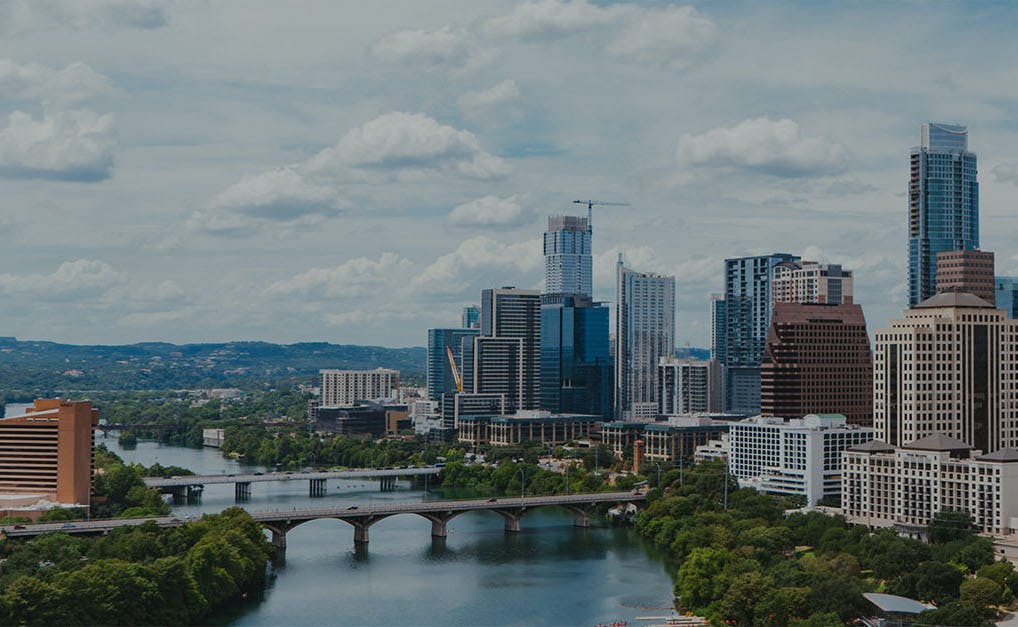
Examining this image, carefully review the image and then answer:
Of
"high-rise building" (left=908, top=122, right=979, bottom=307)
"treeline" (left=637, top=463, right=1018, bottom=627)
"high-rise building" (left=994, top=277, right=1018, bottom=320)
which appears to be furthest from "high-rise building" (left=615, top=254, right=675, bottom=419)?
"treeline" (left=637, top=463, right=1018, bottom=627)

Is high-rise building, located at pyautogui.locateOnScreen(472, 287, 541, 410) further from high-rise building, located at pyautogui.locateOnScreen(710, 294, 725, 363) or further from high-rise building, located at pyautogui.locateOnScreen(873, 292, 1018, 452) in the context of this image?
high-rise building, located at pyautogui.locateOnScreen(873, 292, 1018, 452)

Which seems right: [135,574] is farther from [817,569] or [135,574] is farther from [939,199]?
[939,199]

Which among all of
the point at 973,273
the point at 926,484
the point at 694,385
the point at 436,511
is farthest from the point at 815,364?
the point at 694,385

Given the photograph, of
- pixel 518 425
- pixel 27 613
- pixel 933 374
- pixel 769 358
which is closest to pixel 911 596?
pixel 933 374

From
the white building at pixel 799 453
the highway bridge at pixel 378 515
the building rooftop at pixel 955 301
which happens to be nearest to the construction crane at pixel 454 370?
the white building at pixel 799 453

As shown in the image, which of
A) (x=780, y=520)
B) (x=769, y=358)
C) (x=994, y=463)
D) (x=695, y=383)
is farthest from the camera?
(x=695, y=383)

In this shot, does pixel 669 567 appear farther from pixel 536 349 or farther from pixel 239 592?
pixel 536 349

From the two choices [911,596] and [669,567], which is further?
[669,567]
